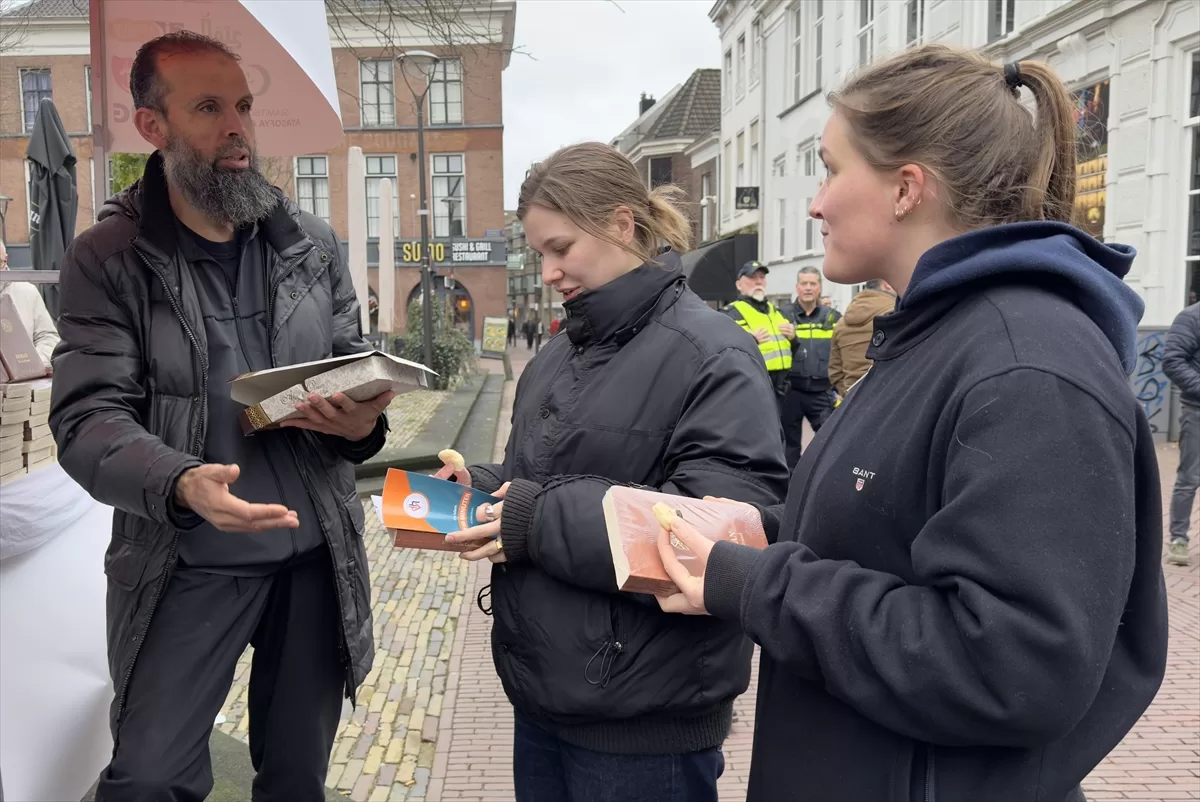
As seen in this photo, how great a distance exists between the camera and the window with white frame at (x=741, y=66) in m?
25.7

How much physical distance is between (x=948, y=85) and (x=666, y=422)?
2.62ft

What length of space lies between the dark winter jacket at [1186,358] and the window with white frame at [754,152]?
1991cm

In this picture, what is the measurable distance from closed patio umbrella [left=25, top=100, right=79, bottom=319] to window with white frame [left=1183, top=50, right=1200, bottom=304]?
37.3 ft

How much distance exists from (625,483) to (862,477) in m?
0.62

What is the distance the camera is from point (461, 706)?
3.94 meters

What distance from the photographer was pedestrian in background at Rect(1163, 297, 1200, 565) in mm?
5668

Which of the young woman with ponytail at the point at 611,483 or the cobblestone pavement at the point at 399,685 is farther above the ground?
the young woman with ponytail at the point at 611,483

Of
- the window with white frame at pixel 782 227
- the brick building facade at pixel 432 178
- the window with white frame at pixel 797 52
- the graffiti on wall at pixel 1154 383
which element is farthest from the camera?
the brick building facade at pixel 432 178

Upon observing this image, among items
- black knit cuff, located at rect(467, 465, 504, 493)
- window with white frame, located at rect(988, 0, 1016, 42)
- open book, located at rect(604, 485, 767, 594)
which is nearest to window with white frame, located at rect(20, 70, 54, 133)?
window with white frame, located at rect(988, 0, 1016, 42)

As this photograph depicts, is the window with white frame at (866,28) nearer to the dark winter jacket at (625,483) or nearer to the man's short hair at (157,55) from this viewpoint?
the man's short hair at (157,55)

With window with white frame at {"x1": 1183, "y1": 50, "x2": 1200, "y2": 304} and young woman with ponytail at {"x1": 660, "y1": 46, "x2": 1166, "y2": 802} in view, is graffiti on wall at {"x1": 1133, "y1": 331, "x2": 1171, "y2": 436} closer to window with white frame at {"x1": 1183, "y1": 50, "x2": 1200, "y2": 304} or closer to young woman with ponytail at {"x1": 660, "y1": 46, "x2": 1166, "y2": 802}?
window with white frame at {"x1": 1183, "y1": 50, "x2": 1200, "y2": 304}

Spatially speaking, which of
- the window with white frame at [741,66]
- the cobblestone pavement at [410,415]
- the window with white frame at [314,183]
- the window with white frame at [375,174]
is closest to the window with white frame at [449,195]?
the window with white frame at [375,174]

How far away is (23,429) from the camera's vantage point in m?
2.54

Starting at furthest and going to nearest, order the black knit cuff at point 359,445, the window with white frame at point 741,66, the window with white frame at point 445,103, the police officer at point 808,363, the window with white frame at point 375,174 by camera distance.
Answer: the window with white frame at point 375,174 → the window with white frame at point 445,103 → the window with white frame at point 741,66 → the police officer at point 808,363 → the black knit cuff at point 359,445
